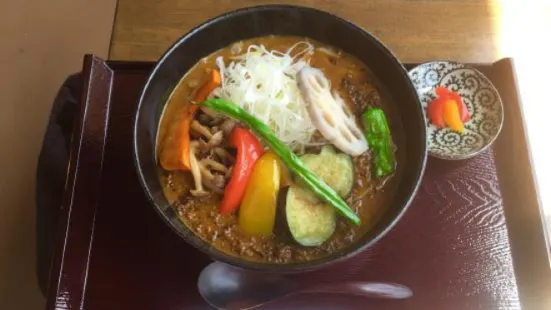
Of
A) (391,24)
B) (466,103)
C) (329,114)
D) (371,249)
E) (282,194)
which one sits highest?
(391,24)

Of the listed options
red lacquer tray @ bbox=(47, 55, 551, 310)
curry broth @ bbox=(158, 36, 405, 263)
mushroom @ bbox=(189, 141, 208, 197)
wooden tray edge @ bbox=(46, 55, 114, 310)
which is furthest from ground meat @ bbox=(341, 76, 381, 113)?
wooden tray edge @ bbox=(46, 55, 114, 310)

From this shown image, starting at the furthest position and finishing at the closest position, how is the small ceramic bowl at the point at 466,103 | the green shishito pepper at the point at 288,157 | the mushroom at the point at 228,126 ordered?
the small ceramic bowl at the point at 466,103
the mushroom at the point at 228,126
the green shishito pepper at the point at 288,157

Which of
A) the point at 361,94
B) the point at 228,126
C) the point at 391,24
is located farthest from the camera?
the point at 391,24

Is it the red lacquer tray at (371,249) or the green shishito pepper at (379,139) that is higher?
the green shishito pepper at (379,139)

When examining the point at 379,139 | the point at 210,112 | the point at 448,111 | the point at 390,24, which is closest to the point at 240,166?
the point at 210,112

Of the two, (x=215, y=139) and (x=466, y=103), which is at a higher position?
(x=466, y=103)

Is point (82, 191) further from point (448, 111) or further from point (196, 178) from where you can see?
point (448, 111)

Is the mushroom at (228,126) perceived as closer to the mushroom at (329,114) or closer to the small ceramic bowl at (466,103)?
the mushroom at (329,114)

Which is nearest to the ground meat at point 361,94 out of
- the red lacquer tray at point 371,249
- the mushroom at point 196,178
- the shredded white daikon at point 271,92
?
the shredded white daikon at point 271,92

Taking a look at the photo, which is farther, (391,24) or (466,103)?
(391,24)
